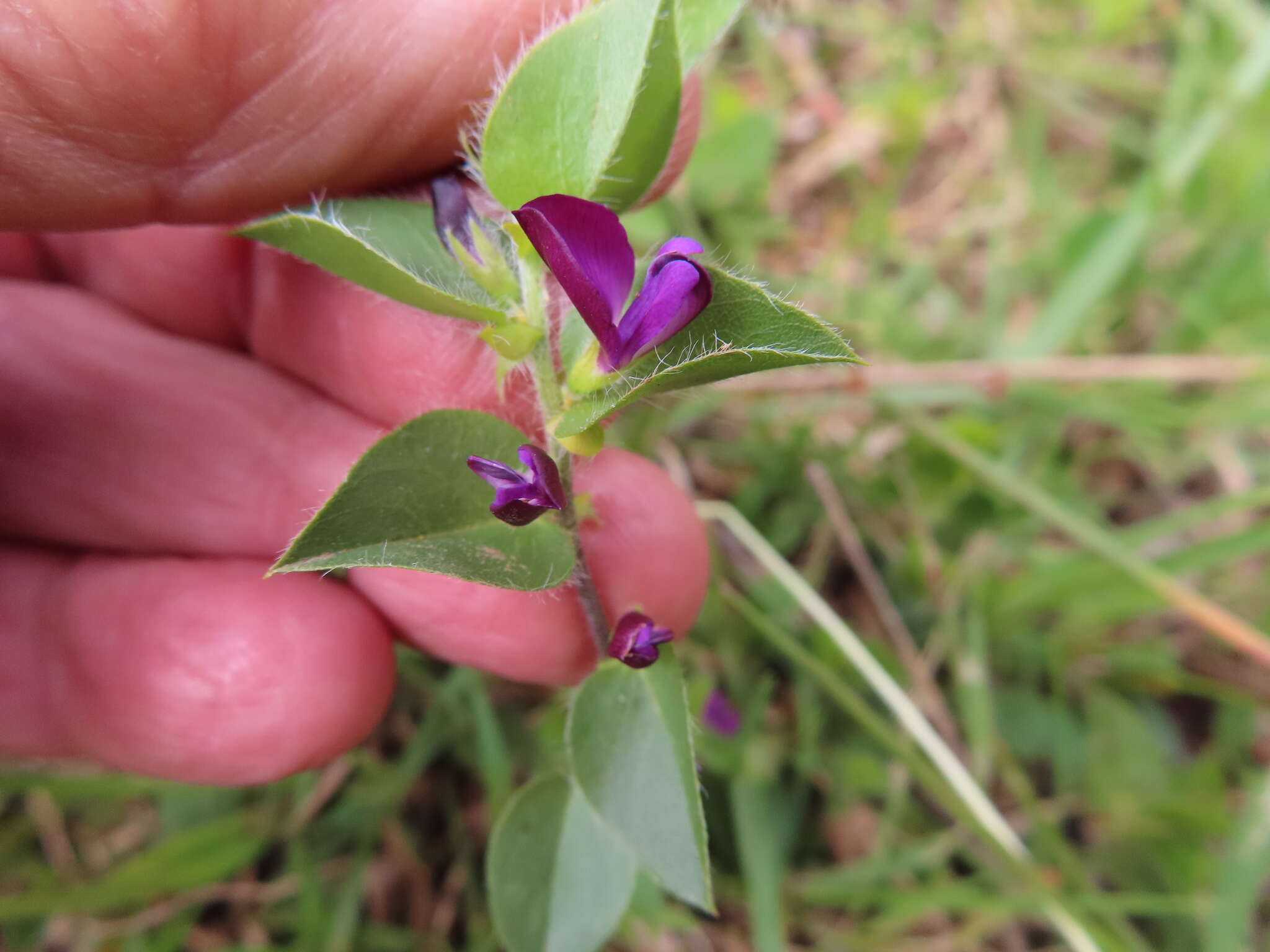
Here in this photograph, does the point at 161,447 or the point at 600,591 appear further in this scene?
the point at 161,447

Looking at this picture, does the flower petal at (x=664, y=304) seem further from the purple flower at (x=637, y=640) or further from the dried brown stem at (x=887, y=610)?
the dried brown stem at (x=887, y=610)

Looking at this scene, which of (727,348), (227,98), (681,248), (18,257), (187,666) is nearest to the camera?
(727,348)

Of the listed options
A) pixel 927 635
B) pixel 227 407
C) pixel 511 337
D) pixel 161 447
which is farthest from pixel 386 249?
pixel 927 635

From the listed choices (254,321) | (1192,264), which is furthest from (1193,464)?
(254,321)

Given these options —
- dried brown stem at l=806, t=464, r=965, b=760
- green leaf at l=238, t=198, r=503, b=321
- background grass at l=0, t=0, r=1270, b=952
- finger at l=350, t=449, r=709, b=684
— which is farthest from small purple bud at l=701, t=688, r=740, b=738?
green leaf at l=238, t=198, r=503, b=321

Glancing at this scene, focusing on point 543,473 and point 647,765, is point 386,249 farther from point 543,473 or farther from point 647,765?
point 647,765

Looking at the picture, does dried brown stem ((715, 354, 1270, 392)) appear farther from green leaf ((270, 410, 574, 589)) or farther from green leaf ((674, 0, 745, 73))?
green leaf ((270, 410, 574, 589))
